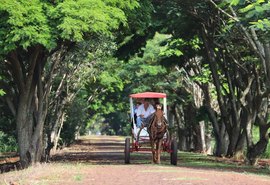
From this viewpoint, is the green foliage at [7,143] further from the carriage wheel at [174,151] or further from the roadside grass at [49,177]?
the roadside grass at [49,177]

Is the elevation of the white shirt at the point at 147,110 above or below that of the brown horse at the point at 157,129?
above

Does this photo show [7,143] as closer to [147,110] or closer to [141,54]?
[141,54]

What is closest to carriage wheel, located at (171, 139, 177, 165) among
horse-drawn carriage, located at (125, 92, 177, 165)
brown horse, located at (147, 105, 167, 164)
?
horse-drawn carriage, located at (125, 92, 177, 165)

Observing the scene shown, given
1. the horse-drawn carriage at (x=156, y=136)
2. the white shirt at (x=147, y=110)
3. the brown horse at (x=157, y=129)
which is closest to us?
the brown horse at (x=157, y=129)

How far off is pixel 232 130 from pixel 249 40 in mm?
10103

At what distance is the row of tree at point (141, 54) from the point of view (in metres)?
16.5

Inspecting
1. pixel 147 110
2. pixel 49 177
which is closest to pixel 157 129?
pixel 147 110

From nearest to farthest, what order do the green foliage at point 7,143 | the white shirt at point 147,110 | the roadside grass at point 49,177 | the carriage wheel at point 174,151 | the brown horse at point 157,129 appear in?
the roadside grass at point 49,177
the brown horse at point 157,129
the carriage wheel at point 174,151
the white shirt at point 147,110
the green foliage at point 7,143

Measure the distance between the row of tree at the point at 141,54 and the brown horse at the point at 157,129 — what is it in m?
3.12

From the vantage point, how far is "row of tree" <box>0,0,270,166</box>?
16469 mm

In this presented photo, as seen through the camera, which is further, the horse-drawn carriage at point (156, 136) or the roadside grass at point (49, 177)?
the horse-drawn carriage at point (156, 136)

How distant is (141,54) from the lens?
26641mm

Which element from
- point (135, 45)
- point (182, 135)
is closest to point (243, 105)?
point (135, 45)

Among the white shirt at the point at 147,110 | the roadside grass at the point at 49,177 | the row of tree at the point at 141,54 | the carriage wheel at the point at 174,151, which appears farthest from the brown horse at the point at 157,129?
the roadside grass at the point at 49,177
